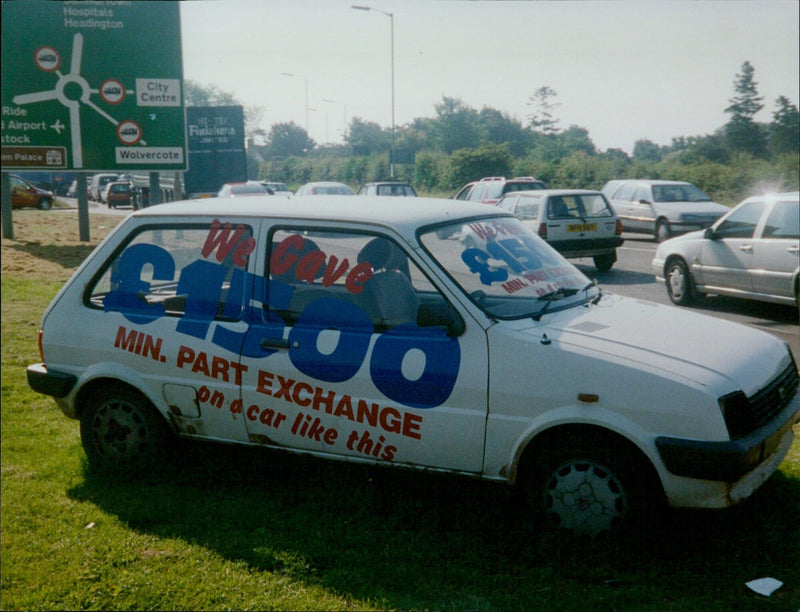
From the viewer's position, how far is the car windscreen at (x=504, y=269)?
4.21 meters

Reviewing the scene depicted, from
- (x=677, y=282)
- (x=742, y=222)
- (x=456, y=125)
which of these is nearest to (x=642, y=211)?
(x=677, y=282)

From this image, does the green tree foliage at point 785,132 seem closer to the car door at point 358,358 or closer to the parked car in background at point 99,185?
the car door at point 358,358

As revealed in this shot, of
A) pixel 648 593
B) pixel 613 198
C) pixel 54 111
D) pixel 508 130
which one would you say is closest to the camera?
pixel 648 593

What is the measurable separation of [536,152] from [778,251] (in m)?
3.05

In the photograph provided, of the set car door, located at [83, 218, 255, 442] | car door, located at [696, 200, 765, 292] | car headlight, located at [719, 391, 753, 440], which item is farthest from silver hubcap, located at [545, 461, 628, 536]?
car door, located at [696, 200, 765, 292]

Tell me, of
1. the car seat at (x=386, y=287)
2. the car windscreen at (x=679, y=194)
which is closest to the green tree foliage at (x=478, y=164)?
the car seat at (x=386, y=287)

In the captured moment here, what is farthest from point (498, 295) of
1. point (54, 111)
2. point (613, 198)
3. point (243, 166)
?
point (243, 166)

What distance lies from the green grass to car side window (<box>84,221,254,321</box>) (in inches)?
32.9

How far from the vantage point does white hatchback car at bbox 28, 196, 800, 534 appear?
3.67 metres

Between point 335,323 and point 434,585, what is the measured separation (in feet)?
4.59

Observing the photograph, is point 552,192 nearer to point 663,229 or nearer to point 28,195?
point 663,229

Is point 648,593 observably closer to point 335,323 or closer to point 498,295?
point 498,295

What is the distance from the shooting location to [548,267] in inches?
184

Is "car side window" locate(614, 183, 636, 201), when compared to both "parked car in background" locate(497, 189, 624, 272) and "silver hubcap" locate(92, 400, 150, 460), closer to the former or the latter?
"parked car in background" locate(497, 189, 624, 272)
